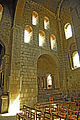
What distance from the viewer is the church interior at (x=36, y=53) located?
7.71 meters

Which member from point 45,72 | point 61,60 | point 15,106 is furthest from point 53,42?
point 15,106

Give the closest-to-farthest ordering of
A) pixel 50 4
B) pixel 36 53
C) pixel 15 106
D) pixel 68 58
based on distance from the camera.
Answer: pixel 15 106 < pixel 36 53 < pixel 68 58 < pixel 50 4

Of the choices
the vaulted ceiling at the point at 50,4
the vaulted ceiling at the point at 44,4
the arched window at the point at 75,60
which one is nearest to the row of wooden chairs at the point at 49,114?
the arched window at the point at 75,60

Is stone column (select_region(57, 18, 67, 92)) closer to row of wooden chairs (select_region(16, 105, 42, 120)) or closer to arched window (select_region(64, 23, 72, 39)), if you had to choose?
arched window (select_region(64, 23, 72, 39))

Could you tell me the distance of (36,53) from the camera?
9555mm

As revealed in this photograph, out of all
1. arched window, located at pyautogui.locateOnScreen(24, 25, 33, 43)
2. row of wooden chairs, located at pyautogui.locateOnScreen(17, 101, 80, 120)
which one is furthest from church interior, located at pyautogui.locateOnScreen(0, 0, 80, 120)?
row of wooden chairs, located at pyautogui.locateOnScreen(17, 101, 80, 120)

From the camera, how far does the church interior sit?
7.71m

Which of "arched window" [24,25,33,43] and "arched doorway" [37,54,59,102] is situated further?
"arched doorway" [37,54,59,102]

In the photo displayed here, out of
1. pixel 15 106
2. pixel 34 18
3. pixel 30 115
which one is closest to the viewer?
pixel 30 115

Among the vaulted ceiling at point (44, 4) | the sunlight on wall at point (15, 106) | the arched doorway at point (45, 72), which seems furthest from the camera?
the arched doorway at point (45, 72)

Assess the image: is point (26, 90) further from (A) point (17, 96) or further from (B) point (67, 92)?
(B) point (67, 92)

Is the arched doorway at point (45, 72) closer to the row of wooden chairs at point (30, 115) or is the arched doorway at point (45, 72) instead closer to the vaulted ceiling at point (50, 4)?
the vaulted ceiling at point (50, 4)

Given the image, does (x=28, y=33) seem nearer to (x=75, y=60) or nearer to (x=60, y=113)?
(x=75, y=60)

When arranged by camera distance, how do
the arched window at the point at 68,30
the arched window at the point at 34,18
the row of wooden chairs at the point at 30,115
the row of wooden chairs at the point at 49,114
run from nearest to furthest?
the row of wooden chairs at the point at 49,114 < the row of wooden chairs at the point at 30,115 < the arched window at the point at 34,18 < the arched window at the point at 68,30
